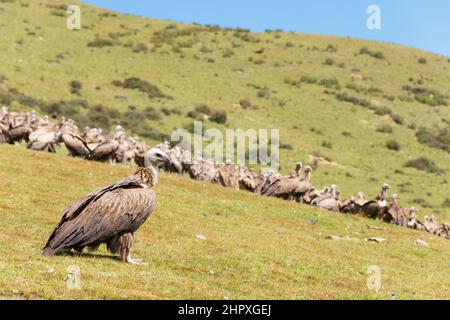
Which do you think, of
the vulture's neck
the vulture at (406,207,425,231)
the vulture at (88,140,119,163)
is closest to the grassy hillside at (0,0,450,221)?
the vulture at (406,207,425,231)

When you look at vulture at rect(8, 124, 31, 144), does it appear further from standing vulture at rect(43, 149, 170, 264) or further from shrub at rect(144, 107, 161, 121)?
shrub at rect(144, 107, 161, 121)

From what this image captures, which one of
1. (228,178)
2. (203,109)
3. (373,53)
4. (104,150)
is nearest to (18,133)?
(104,150)

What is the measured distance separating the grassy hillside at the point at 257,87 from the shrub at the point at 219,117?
0.86 meters

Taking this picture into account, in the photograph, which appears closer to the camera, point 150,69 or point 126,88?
point 126,88

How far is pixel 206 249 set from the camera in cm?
1786

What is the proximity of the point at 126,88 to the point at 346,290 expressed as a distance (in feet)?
214

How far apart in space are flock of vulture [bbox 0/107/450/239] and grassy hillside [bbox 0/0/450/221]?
1840 cm

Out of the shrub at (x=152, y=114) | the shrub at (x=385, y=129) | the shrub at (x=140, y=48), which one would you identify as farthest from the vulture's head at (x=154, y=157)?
the shrub at (x=140, y=48)

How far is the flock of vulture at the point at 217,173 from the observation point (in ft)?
99.6

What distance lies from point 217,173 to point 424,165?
123 ft
